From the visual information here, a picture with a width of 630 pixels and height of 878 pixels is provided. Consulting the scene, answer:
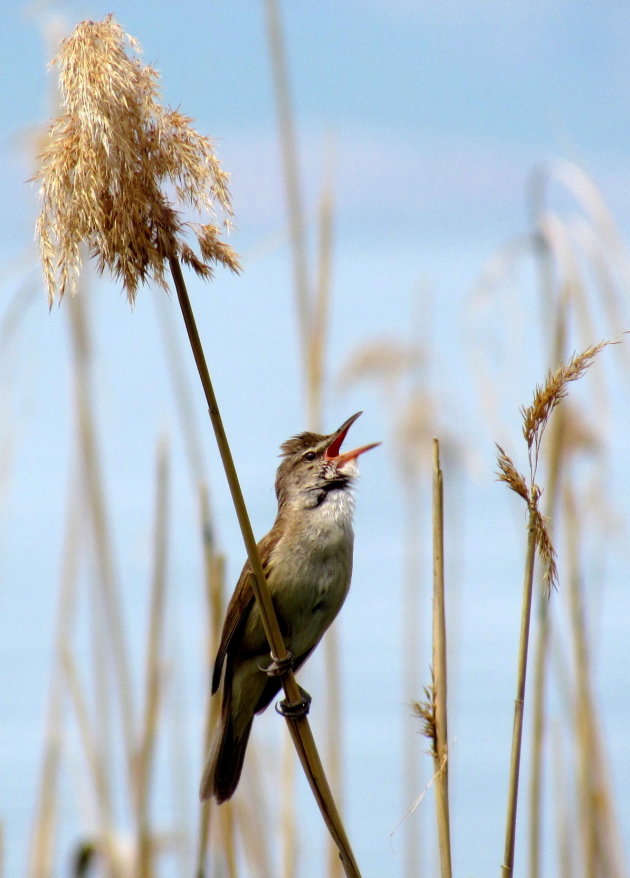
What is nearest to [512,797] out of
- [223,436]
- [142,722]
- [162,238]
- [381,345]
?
[223,436]

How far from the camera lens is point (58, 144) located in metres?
1.97

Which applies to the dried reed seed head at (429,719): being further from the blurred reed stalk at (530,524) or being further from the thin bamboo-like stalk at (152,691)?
the thin bamboo-like stalk at (152,691)

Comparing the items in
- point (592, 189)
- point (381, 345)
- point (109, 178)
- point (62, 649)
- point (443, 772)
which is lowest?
point (443, 772)

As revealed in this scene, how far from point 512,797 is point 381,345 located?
4.66m

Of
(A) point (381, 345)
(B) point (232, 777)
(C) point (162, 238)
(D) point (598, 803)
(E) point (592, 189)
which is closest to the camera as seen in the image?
(C) point (162, 238)

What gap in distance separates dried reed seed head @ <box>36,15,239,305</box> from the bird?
141 centimetres

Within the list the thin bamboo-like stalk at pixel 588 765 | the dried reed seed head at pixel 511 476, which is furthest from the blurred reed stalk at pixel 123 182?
the thin bamboo-like stalk at pixel 588 765

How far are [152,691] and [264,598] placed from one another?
73.7 inches

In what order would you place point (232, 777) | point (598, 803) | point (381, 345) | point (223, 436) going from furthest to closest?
point (381, 345), point (598, 803), point (232, 777), point (223, 436)

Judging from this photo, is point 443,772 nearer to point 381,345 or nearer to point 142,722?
point 142,722

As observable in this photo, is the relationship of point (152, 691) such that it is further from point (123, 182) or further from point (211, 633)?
point (123, 182)

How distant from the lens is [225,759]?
3213 mm

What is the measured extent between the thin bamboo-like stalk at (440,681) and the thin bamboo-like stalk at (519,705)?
0.11 m

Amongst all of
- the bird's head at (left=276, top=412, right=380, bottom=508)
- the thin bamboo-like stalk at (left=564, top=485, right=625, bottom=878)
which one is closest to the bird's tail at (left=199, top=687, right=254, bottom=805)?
the bird's head at (left=276, top=412, right=380, bottom=508)
